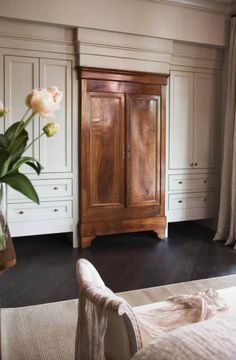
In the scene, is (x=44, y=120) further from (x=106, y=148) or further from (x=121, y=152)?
(x=121, y=152)

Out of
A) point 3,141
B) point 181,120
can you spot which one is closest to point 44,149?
point 181,120

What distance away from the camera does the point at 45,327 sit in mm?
A: 2168

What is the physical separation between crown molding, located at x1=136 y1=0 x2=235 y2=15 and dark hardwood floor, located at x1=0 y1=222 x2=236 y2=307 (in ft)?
9.03

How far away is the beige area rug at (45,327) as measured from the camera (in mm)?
1930

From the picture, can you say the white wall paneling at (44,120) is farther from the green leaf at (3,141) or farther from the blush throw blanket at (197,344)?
the blush throw blanket at (197,344)

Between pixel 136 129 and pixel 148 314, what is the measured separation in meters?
2.79

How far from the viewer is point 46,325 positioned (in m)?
2.19

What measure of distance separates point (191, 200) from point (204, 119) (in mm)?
1054

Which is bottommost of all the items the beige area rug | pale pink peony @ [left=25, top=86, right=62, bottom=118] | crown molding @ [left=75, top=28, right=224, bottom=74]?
the beige area rug

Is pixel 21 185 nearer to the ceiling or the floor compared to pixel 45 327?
nearer to the ceiling

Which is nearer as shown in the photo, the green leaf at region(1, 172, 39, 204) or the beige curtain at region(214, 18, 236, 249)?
the green leaf at region(1, 172, 39, 204)

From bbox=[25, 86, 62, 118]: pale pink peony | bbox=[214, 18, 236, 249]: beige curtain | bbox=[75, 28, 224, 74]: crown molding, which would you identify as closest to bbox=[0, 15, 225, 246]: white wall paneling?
bbox=[75, 28, 224, 74]: crown molding

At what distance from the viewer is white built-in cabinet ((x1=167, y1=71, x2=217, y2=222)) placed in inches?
168

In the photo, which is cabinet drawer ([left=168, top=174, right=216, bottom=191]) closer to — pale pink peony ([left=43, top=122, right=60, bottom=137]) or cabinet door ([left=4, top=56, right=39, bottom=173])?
cabinet door ([left=4, top=56, right=39, bottom=173])
